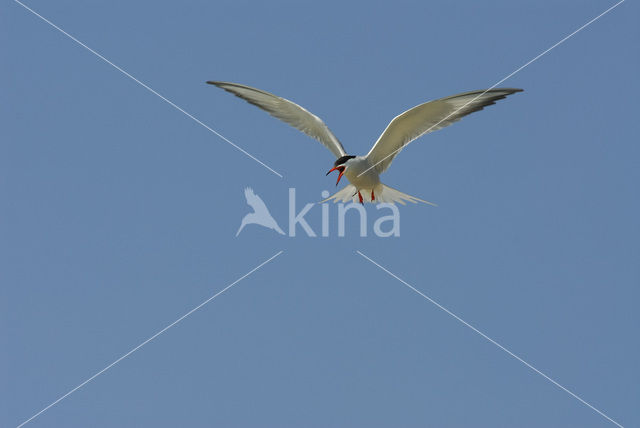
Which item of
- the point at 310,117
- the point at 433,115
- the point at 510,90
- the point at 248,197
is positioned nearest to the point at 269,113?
the point at 310,117

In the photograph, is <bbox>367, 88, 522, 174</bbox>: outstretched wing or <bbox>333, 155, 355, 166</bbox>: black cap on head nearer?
<bbox>367, 88, 522, 174</bbox>: outstretched wing

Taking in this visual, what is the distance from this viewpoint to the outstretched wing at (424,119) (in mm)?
11648

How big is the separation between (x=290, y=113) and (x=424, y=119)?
2139mm

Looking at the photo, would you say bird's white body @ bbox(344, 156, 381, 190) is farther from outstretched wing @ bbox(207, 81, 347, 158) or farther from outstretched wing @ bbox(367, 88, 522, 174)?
outstretched wing @ bbox(207, 81, 347, 158)

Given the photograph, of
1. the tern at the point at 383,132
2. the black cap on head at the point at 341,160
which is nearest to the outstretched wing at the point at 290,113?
the tern at the point at 383,132

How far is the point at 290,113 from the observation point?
42.5ft

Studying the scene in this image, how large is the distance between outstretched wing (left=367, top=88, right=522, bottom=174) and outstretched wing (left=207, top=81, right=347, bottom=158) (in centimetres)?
66

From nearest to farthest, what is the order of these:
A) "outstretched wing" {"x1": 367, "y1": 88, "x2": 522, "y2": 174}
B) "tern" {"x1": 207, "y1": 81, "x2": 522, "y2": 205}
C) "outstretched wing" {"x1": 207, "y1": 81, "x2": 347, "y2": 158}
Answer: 1. "outstretched wing" {"x1": 367, "y1": 88, "x2": 522, "y2": 174}
2. "tern" {"x1": 207, "y1": 81, "x2": 522, "y2": 205}
3. "outstretched wing" {"x1": 207, "y1": 81, "x2": 347, "y2": 158}

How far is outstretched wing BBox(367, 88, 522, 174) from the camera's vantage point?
11.6 meters

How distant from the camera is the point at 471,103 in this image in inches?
463

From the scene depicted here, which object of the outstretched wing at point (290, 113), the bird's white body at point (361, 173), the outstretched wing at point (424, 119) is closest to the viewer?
the outstretched wing at point (424, 119)

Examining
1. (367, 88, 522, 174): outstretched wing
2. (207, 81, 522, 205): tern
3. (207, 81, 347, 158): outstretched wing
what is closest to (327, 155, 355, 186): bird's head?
(207, 81, 522, 205): tern

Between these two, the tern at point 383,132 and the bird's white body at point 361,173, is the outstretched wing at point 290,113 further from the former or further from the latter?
the bird's white body at point 361,173

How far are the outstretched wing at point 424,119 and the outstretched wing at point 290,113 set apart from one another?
26.0 inches
